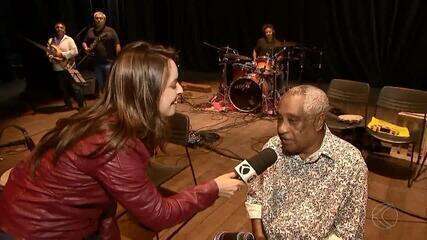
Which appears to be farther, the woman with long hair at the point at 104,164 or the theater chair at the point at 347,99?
the theater chair at the point at 347,99

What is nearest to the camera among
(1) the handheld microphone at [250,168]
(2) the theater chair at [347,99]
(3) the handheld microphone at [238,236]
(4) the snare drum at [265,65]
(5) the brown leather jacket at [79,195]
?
(5) the brown leather jacket at [79,195]

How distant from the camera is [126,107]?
1531 mm

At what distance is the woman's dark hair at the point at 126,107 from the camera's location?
1485 mm

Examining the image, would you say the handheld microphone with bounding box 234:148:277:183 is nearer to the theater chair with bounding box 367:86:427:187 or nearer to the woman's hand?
the woman's hand

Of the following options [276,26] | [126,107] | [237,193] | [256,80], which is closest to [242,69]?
[256,80]

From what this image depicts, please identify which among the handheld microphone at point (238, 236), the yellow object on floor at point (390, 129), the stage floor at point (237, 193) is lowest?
the stage floor at point (237, 193)

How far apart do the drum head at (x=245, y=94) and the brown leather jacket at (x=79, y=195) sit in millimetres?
5513

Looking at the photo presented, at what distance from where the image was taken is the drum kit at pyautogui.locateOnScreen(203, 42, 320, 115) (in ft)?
22.6

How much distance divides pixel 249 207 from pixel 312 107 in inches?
27.4

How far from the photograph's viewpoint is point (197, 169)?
187 inches

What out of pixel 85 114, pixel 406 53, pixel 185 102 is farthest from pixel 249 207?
pixel 406 53

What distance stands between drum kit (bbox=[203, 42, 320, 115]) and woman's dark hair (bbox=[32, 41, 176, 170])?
5430 mm

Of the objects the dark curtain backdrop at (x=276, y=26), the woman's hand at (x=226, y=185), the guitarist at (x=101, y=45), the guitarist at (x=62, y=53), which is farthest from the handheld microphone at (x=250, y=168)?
the dark curtain backdrop at (x=276, y=26)

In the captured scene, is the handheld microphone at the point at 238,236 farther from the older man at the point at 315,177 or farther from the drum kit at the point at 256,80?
the drum kit at the point at 256,80
